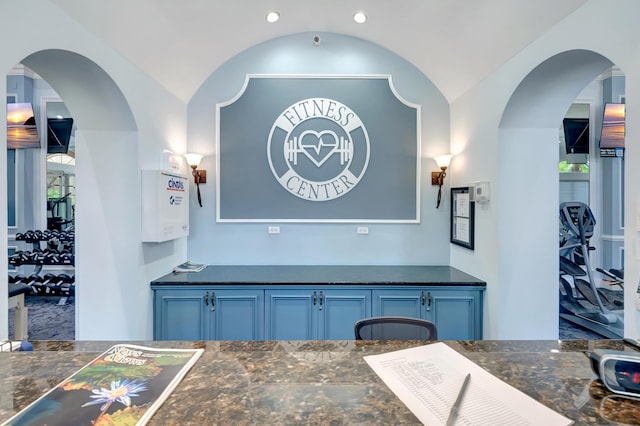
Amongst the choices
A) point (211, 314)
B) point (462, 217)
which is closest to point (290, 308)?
point (211, 314)

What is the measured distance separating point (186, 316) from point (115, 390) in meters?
2.06

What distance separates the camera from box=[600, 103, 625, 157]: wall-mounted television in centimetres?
468

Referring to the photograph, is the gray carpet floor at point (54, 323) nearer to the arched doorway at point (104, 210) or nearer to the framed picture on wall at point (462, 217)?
the arched doorway at point (104, 210)

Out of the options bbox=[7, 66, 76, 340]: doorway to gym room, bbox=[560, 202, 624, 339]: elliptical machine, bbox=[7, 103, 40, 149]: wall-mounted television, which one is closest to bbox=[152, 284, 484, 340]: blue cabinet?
bbox=[560, 202, 624, 339]: elliptical machine

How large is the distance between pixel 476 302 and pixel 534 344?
1.62 meters

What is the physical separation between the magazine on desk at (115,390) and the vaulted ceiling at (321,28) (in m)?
2.06

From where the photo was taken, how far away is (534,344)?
129 centimetres

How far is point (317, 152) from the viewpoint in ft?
11.1

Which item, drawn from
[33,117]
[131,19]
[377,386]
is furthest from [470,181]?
[33,117]

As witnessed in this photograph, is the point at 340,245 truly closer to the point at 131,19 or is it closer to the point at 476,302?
the point at 476,302

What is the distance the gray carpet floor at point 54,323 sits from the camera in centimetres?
352

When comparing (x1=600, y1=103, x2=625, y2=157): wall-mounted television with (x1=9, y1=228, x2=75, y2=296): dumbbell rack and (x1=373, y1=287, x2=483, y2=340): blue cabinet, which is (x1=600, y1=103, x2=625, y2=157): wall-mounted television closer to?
(x1=373, y1=287, x2=483, y2=340): blue cabinet

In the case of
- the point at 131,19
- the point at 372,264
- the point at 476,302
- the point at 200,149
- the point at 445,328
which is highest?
the point at 131,19

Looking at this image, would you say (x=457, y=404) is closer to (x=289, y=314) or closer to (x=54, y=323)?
(x=289, y=314)
